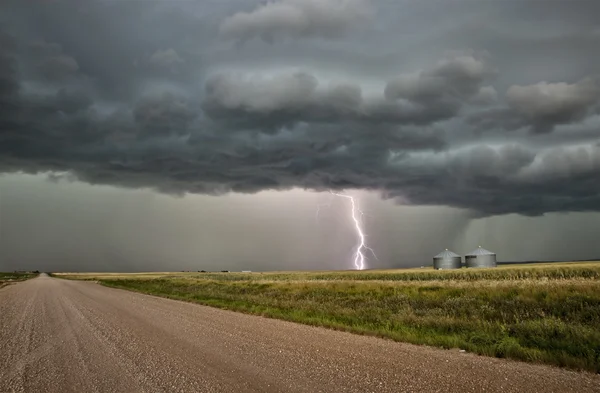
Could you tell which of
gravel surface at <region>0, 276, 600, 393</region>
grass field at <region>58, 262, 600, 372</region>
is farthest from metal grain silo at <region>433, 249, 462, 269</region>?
gravel surface at <region>0, 276, 600, 393</region>

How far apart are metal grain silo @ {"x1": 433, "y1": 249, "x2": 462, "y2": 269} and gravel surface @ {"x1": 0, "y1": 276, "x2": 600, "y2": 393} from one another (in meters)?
88.4

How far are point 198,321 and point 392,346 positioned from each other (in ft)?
30.8

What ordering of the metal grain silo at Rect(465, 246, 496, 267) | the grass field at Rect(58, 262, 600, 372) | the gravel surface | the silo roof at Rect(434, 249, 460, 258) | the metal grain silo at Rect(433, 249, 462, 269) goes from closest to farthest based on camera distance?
the gravel surface < the grass field at Rect(58, 262, 600, 372) < the metal grain silo at Rect(465, 246, 496, 267) < the metal grain silo at Rect(433, 249, 462, 269) < the silo roof at Rect(434, 249, 460, 258)

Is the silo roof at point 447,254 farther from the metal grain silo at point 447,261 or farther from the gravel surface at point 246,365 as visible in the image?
the gravel surface at point 246,365

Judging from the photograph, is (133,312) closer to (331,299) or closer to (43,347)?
(43,347)

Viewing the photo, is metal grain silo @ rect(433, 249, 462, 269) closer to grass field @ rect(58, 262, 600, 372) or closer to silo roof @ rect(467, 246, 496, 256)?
silo roof @ rect(467, 246, 496, 256)

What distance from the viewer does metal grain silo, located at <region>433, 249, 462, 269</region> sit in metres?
96.7

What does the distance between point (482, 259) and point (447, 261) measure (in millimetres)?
7676

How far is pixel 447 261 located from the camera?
319 feet

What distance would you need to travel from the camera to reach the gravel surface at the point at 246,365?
816cm

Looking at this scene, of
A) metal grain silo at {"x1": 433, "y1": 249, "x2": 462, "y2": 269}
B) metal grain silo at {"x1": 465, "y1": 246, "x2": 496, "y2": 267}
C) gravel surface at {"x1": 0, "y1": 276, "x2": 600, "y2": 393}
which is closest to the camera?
gravel surface at {"x1": 0, "y1": 276, "x2": 600, "y2": 393}

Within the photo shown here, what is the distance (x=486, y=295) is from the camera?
74.3 ft

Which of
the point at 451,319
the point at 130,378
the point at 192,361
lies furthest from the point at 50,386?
the point at 451,319

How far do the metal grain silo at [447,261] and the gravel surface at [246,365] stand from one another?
88.4 metres
